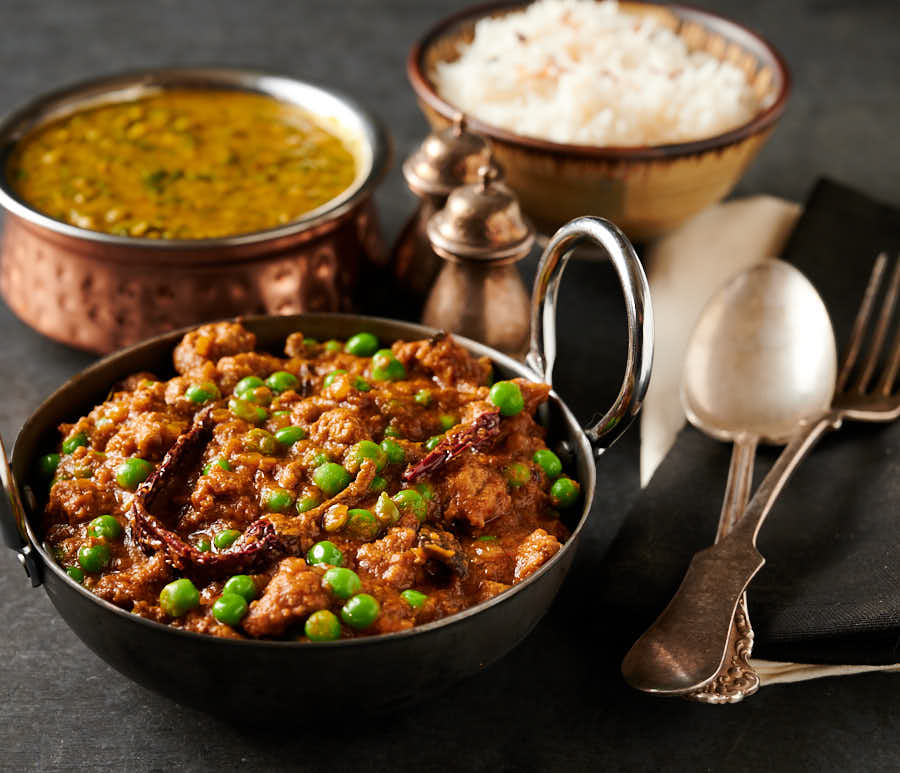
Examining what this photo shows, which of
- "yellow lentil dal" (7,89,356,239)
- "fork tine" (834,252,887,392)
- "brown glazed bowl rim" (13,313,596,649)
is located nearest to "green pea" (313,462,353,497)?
"brown glazed bowl rim" (13,313,596,649)

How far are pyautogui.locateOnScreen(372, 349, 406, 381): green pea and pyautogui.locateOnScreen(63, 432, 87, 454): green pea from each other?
76cm

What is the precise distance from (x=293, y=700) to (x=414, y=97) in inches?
154

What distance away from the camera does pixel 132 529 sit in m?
2.52

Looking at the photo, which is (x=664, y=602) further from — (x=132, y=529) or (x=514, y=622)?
(x=132, y=529)

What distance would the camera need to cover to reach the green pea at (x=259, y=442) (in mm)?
2672

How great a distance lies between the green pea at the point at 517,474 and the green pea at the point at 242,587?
69cm

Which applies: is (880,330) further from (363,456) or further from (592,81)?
(363,456)

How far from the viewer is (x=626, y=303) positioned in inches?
110

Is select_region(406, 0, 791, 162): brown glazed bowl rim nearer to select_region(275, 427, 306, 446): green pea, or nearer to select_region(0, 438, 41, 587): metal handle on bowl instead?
select_region(275, 427, 306, 446): green pea

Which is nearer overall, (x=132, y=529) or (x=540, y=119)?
(x=132, y=529)

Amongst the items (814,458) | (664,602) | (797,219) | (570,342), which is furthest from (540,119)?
(664,602)

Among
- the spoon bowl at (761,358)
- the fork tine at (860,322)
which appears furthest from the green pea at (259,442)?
the fork tine at (860,322)

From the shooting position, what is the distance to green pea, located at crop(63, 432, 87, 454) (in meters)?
2.73

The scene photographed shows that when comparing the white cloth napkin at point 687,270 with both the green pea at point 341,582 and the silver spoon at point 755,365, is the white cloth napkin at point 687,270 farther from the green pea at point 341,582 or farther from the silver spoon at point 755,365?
the green pea at point 341,582
